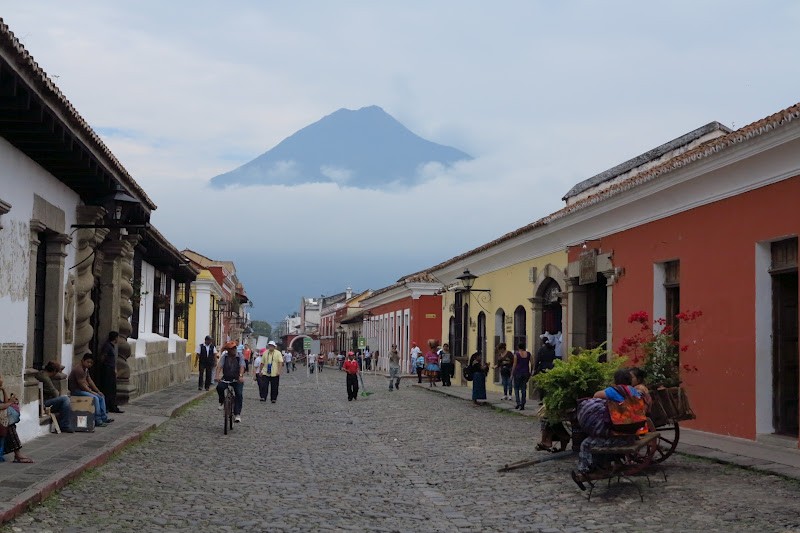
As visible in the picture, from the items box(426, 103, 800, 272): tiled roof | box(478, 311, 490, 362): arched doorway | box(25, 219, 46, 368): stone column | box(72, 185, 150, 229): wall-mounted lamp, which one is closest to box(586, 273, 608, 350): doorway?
box(426, 103, 800, 272): tiled roof

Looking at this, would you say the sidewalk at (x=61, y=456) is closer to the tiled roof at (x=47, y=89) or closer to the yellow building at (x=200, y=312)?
the tiled roof at (x=47, y=89)

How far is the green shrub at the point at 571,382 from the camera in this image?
10.1 m

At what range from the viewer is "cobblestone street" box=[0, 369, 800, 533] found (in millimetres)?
7371

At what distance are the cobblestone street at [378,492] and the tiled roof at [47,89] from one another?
146 inches

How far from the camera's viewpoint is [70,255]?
14.2 metres

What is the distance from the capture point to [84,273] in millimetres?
14969

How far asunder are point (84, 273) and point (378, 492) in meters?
7.70

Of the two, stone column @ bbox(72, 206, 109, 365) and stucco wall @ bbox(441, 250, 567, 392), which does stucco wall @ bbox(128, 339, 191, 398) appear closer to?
stone column @ bbox(72, 206, 109, 365)

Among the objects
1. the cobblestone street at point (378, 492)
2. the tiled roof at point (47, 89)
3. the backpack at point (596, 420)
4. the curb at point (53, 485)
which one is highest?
the tiled roof at point (47, 89)

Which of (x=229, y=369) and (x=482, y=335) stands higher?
(x=482, y=335)

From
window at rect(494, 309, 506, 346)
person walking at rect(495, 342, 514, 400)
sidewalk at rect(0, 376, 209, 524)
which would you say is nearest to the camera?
sidewalk at rect(0, 376, 209, 524)

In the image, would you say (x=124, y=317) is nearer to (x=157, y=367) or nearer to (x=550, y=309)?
(x=157, y=367)

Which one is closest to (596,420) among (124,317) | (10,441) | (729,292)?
(729,292)

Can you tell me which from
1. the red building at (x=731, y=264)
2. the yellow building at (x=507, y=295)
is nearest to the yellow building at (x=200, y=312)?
the yellow building at (x=507, y=295)
